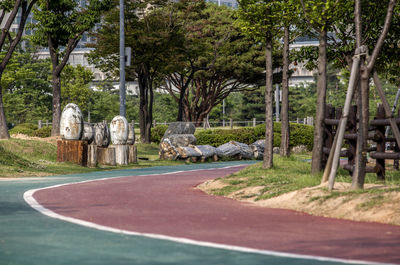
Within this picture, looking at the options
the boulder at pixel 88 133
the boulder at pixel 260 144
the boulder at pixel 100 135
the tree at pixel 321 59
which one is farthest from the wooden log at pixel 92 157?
the boulder at pixel 260 144

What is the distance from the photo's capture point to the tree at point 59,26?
3781cm

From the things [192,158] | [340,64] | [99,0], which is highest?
[99,0]

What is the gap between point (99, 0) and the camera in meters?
38.1

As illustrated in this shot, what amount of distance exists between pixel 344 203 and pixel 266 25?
9.03 metres

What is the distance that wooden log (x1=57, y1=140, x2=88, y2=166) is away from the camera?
23.9 metres

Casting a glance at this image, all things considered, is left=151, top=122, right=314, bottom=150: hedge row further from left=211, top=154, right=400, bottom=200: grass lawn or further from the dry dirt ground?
the dry dirt ground

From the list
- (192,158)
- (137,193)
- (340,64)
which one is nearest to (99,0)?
(192,158)

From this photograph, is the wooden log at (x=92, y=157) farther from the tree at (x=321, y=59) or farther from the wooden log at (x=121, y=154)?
the tree at (x=321, y=59)

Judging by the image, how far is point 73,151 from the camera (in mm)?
23922

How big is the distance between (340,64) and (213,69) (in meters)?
29.8

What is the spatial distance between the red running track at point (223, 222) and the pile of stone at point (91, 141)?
9567 millimetres

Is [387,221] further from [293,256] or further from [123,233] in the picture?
[123,233]

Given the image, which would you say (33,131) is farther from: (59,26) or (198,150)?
(198,150)

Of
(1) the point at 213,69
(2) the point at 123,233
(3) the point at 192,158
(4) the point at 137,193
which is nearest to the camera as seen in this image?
(2) the point at 123,233
